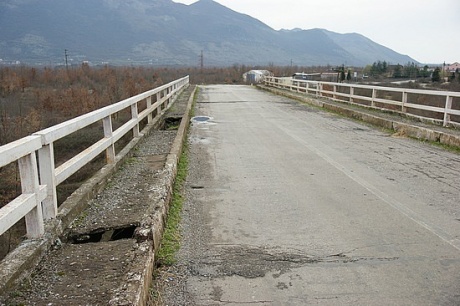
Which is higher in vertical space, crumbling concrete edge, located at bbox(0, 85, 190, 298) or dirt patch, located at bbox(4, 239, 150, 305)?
crumbling concrete edge, located at bbox(0, 85, 190, 298)

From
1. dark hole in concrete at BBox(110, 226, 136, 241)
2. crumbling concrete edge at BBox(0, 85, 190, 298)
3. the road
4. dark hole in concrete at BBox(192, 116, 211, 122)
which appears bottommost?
dark hole in concrete at BBox(192, 116, 211, 122)

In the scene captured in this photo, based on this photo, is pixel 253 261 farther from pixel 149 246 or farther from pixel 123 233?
pixel 123 233

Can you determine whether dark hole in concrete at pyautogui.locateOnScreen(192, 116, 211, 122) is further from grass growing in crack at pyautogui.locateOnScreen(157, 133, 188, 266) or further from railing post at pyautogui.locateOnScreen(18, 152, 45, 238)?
railing post at pyautogui.locateOnScreen(18, 152, 45, 238)

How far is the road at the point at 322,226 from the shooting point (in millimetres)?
3613

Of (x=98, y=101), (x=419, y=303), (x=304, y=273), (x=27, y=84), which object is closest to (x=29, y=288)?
(x=304, y=273)

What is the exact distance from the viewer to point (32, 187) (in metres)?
3.60

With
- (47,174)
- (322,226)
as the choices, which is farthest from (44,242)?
(322,226)

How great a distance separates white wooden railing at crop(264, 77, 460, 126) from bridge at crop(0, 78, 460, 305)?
11.6ft

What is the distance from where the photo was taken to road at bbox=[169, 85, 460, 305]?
361cm

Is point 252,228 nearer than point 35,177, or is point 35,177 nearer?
point 35,177

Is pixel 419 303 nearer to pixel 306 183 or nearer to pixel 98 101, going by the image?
pixel 306 183

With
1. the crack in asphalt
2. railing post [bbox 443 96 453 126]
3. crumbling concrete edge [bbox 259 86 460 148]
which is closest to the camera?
the crack in asphalt

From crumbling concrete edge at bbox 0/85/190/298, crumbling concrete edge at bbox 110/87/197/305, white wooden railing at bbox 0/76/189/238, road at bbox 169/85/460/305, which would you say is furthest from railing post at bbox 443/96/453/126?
white wooden railing at bbox 0/76/189/238

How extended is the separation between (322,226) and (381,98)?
99.0ft
